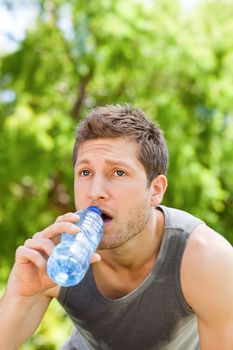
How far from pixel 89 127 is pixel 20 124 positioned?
19.6 ft

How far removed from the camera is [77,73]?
919 centimetres

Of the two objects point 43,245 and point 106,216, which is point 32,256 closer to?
point 43,245

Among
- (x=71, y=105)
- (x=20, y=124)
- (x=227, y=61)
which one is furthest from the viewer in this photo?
(x=71, y=105)

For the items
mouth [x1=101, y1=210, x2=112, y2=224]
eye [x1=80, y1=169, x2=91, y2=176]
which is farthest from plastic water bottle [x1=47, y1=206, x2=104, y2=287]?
eye [x1=80, y1=169, x2=91, y2=176]

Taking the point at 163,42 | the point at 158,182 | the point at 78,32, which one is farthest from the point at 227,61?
the point at 158,182

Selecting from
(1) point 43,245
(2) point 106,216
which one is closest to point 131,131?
(2) point 106,216

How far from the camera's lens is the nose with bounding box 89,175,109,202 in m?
2.20

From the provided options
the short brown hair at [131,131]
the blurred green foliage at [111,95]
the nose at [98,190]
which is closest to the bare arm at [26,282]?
the nose at [98,190]

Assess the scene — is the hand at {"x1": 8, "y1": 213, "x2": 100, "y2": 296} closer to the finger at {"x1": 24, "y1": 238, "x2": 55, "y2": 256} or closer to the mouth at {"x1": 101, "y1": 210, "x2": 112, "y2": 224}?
the finger at {"x1": 24, "y1": 238, "x2": 55, "y2": 256}

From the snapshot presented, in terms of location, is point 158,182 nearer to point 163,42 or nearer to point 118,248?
point 118,248

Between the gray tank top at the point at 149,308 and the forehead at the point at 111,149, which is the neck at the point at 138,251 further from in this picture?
the forehead at the point at 111,149

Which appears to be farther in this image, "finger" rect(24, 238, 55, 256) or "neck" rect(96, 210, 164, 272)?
"neck" rect(96, 210, 164, 272)

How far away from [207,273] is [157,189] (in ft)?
1.49

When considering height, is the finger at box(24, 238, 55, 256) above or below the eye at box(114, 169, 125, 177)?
below
